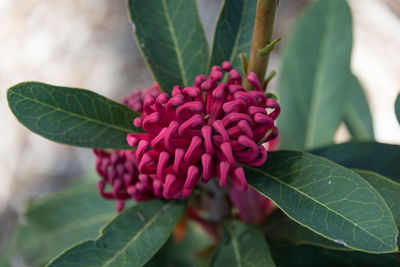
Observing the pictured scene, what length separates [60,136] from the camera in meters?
0.74

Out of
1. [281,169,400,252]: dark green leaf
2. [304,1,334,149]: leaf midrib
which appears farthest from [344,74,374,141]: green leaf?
[281,169,400,252]: dark green leaf

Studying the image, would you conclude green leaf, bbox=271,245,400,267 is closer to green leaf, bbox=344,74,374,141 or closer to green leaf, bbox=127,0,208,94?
green leaf, bbox=127,0,208,94

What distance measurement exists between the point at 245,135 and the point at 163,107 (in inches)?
5.7

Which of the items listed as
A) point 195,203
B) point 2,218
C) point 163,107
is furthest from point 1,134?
point 163,107

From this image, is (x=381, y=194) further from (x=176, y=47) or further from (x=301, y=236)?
(x=176, y=47)

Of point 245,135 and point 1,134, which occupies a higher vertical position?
point 1,134

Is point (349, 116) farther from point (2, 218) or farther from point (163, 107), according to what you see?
point (2, 218)

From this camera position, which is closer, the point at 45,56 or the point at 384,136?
the point at 384,136

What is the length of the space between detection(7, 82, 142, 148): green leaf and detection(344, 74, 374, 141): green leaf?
0.99 metres

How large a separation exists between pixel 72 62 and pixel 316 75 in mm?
2650

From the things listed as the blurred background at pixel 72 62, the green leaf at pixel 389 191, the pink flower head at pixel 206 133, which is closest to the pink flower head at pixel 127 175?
the pink flower head at pixel 206 133

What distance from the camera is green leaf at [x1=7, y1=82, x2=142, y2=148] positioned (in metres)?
0.70

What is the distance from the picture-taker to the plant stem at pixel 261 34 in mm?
621

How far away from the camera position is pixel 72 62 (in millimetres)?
3393
